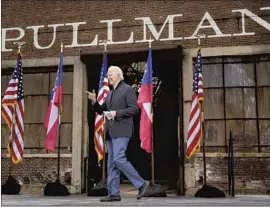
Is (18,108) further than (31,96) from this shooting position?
No

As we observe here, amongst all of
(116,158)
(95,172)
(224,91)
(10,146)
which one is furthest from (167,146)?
(116,158)

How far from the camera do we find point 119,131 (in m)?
5.14

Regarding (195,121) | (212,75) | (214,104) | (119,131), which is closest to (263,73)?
(212,75)

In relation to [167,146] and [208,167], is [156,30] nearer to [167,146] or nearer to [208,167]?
[208,167]

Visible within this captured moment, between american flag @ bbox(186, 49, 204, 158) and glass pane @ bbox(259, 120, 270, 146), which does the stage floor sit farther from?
glass pane @ bbox(259, 120, 270, 146)

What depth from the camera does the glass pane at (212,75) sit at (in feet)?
34.0

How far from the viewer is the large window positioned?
9969 millimetres

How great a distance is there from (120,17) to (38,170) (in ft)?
15.0

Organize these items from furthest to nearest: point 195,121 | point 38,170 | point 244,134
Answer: point 38,170 < point 244,134 < point 195,121

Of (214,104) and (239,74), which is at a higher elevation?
(239,74)

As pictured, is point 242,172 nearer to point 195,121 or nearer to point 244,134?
point 244,134

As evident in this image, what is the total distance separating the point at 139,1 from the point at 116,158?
667cm

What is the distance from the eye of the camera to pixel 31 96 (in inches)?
450

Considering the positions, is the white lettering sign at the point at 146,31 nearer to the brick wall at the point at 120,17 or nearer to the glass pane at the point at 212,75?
the brick wall at the point at 120,17
